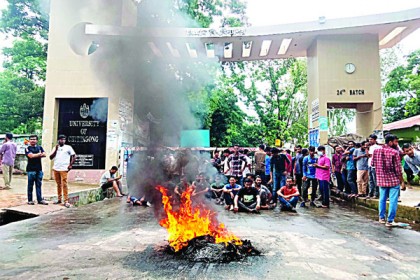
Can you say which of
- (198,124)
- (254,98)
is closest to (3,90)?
(198,124)

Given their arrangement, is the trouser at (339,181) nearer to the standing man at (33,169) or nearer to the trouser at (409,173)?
the trouser at (409,173)

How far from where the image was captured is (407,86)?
21156mm

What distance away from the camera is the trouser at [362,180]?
29.4ft

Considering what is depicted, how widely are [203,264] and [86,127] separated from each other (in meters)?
10.6

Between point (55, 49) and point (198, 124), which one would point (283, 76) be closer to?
point (198, 124)

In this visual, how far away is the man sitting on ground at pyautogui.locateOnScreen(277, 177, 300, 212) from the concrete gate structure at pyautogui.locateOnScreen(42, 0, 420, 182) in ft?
14.9

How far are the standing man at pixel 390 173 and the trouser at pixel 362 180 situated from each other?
9.28 feet

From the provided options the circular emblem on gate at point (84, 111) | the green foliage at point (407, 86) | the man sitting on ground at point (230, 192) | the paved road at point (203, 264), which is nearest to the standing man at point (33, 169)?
the paved road at point (203, 264)

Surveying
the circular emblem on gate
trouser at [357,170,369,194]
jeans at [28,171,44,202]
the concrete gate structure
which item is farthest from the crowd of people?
the circular emblem on gate

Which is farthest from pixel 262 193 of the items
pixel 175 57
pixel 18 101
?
pixel 18 101

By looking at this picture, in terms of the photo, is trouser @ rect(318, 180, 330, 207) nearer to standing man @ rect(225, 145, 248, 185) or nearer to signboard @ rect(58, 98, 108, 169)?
standing man @ rect(225, 145, 248, 185)

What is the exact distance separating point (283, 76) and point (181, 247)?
2071 cm

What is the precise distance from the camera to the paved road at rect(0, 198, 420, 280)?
3.42 metres

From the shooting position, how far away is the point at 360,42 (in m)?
12.4
